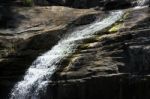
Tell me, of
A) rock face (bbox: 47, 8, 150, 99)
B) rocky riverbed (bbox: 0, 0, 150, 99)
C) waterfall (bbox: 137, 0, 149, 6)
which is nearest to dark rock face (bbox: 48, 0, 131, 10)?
waterfall (bbox: 137, 0, 149, 6)

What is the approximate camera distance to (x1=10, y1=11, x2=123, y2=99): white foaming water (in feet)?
84.1

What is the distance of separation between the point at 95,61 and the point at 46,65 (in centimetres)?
388

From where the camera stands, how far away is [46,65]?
2708cm

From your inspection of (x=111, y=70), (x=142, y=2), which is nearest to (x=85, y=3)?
(x=142, y=2)

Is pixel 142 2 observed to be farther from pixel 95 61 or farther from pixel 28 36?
pixel 95 61

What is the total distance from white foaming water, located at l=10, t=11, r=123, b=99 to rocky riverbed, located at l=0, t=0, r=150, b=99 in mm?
536

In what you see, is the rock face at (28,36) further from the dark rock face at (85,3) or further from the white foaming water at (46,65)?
the dark rock face at (85,3)

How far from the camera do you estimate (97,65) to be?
2405 cm

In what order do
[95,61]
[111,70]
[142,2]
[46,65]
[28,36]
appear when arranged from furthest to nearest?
[142,2], [28,36], [46,65], [95,61], [111,70]

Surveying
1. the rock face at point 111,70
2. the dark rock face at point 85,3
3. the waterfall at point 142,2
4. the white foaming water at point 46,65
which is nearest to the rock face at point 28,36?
the white foaming water at point 46,65

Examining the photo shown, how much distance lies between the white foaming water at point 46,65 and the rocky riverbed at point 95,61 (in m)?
0.54

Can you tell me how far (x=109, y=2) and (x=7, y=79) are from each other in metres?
13.9

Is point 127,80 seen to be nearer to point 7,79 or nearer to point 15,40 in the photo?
point 7,79

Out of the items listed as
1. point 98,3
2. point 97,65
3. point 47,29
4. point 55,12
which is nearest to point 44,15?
point 55,12
